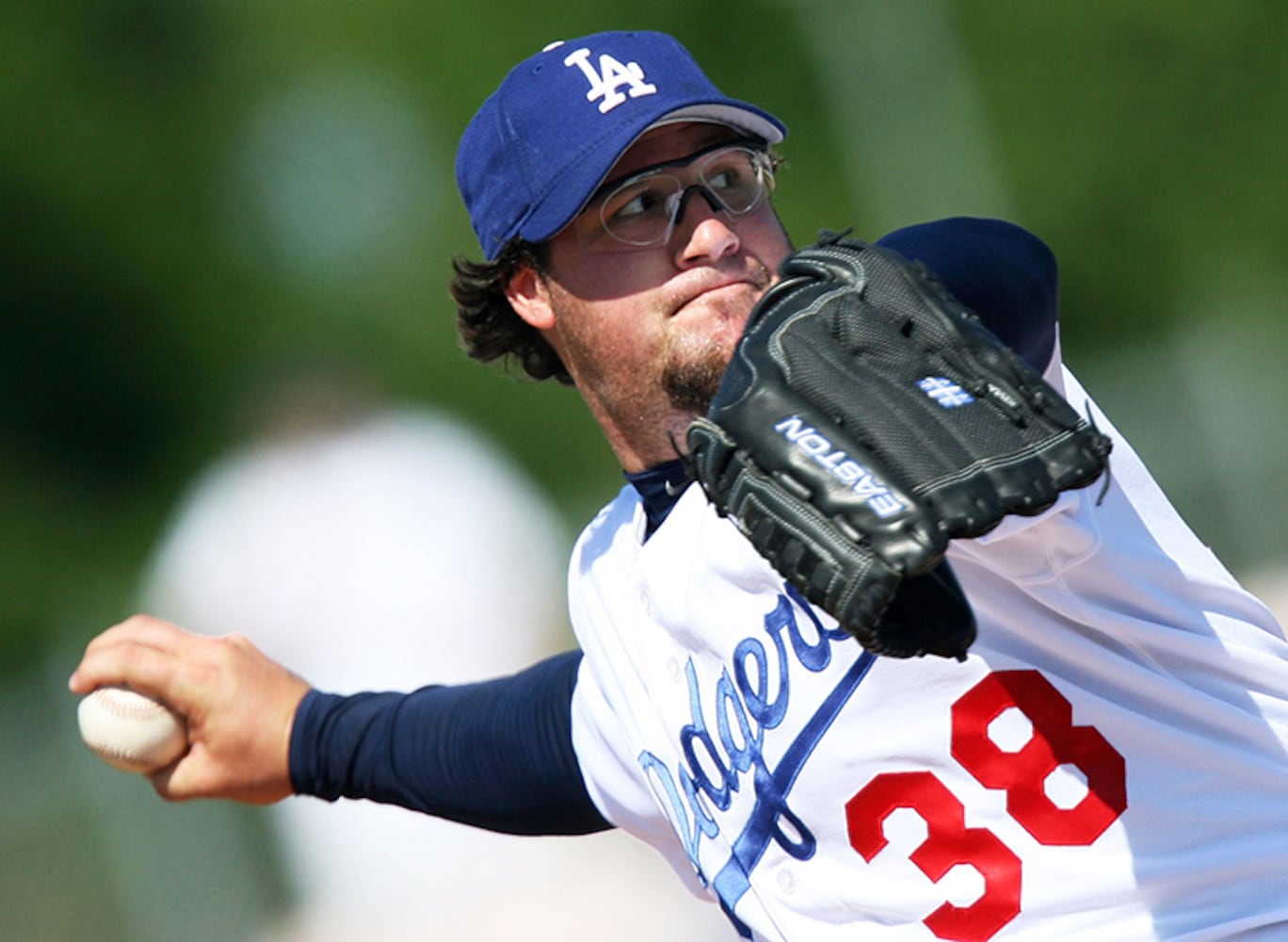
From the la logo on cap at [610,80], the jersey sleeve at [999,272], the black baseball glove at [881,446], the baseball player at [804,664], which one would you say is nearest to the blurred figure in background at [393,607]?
the baseball player at [804,664]

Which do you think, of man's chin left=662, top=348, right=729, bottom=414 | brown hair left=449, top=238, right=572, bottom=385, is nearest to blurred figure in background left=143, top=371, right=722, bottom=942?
brown hair left=449, top=238, right=572, bottom=385

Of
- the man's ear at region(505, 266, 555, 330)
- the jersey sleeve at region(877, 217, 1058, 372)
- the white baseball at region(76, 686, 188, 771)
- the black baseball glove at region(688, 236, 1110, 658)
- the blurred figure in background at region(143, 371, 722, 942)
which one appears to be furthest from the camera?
the blurred figure in background at region(143, 371, 722, 942)

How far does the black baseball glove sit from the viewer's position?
1.45 meters

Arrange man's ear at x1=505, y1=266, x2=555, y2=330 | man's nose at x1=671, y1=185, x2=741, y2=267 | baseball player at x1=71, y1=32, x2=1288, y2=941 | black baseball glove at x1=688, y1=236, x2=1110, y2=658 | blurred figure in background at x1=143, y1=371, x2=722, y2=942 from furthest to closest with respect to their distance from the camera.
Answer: blurred figure in background at x1=143, y1=371, x2=722, y2=942
man's ear at x1=505, y1=266, x2=555, y2=330
man's nose at x1=671, y1=185, x2=741, y2=267
baseball player at x1=71, y1=32, x2=1288, y2=941
black baseball glove at x1=688, y1=236, x2=1110, y2=658

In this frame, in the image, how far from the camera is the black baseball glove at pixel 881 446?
4.75 ft

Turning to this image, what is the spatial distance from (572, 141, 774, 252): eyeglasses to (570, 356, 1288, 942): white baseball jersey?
574 mm

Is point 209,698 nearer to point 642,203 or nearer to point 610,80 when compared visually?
point 642,203

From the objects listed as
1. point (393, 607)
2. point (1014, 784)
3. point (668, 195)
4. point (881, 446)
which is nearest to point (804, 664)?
point (1014, 784)

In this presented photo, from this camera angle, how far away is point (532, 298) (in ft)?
9.59

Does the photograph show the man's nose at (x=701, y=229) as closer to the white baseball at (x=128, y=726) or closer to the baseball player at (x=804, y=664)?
→ the baseball player at (x=804, y=664)

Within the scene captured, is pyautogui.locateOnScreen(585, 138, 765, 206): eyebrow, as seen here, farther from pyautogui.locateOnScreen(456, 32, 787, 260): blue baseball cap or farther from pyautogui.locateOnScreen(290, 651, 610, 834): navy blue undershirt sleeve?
pyautogui.locateOnScreen(290, 651, 610, 834): navy blue undershirt sleeve

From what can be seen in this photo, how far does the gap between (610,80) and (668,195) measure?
0.22 metres

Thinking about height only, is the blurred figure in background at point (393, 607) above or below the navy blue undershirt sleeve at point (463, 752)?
below

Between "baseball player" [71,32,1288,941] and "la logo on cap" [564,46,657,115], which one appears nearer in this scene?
"baseball player" [71,32,1288,941]
